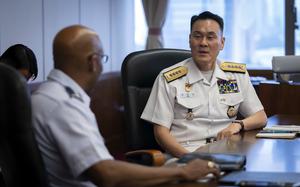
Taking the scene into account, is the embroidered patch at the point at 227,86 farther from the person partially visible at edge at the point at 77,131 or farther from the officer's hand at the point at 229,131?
the person partially visible at edge at the point at 77,131

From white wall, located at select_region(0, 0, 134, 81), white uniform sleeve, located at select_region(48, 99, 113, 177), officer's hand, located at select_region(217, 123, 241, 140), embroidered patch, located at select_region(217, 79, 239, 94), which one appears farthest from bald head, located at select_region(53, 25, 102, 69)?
white wall, located at select_region(0, 0, 134, 81)

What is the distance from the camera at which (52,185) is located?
6.44ft

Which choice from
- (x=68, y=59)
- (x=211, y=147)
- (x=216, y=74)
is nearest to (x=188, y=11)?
(x=216, y=74)

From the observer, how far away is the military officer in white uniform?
10.2 feet

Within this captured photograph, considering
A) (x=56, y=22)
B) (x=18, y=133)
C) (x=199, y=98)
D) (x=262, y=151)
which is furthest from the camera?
(x=56, y=22)

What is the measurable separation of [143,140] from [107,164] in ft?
4.45

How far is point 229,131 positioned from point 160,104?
16.2 inches

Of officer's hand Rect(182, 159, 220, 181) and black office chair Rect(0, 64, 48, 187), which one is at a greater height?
black office chair Rect(0, 64, 48, 187)

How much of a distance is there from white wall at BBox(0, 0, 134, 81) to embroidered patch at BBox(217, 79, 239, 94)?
1.63 metres

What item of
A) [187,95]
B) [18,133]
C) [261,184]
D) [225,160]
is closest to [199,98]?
[187,95]

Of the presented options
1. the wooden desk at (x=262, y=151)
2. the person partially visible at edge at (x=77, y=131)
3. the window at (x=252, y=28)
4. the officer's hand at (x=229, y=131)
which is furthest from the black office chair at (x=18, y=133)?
the window at (x=252, y=28)

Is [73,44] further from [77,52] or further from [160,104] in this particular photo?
[160,104]

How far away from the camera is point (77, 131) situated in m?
1.82

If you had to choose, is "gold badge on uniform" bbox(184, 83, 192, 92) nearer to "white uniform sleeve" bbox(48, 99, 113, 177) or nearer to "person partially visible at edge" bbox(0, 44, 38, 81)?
"person partially visible at edge" bbox(0, 44, 38, 81)
